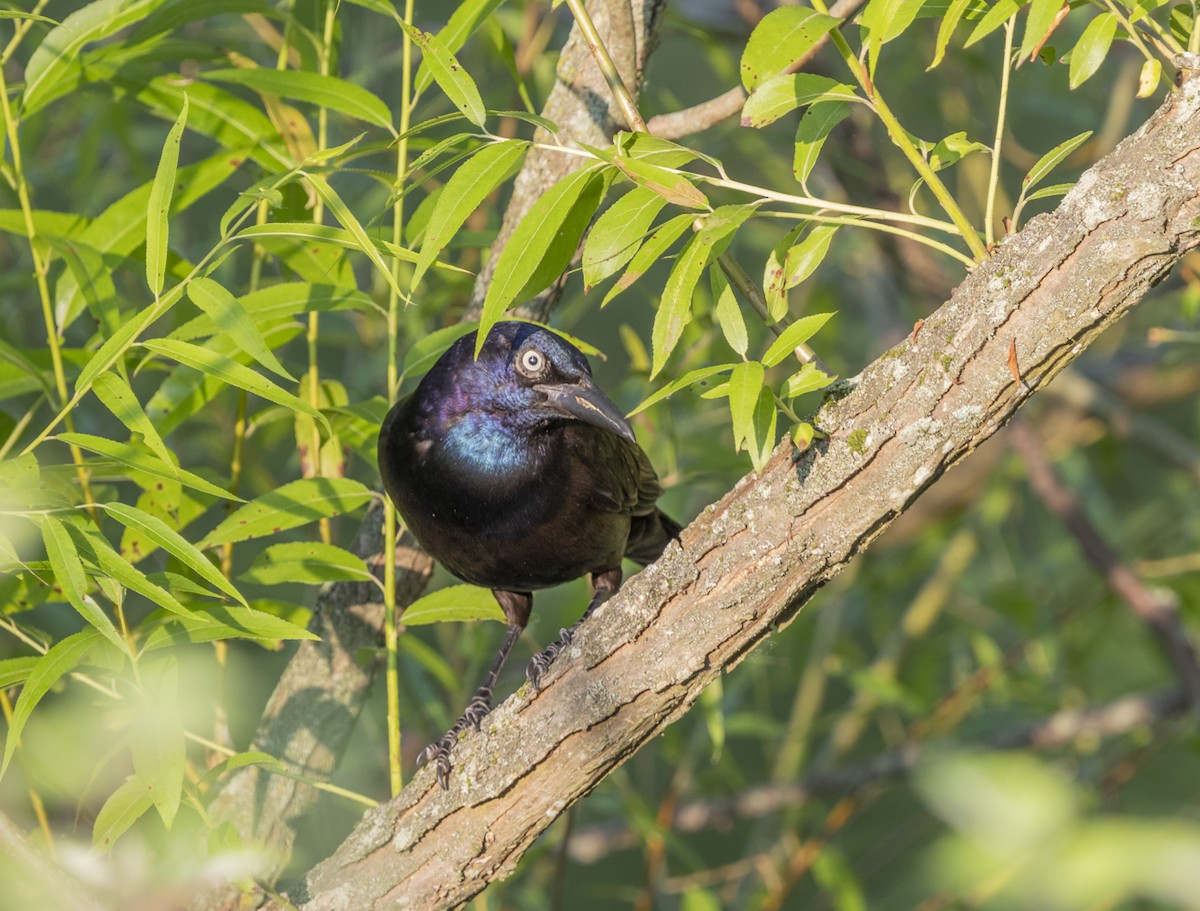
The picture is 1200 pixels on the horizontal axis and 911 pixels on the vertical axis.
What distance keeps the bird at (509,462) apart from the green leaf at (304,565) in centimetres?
28

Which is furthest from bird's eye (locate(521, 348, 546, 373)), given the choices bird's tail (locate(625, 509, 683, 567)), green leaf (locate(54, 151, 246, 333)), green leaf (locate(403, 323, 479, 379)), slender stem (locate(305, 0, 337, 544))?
bird's tail (locate(625, 509, 683, 567))

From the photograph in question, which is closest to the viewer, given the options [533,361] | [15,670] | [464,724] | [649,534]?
[15,670]

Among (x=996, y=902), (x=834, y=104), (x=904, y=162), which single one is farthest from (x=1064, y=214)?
(x=904, y=162)

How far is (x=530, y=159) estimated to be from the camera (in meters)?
3.03

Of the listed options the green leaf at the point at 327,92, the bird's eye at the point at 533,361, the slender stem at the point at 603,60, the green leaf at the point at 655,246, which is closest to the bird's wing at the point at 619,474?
the bird's eye at the point at 533,361

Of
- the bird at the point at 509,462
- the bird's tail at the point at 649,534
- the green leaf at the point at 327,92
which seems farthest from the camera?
the bird's tail at the point at 649,534

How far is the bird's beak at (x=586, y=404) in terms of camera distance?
2.87m

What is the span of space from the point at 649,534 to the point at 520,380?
3.41 ft

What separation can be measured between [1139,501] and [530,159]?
5259 millimetres

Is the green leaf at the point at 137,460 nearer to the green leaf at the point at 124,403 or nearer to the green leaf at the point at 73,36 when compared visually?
the green leaf at the point at 124,403

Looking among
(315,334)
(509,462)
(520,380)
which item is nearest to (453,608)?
(509,462)

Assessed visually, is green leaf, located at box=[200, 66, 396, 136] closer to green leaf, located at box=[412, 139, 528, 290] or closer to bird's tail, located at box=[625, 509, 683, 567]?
green leaf, located at box=[412, 139, 528, 290]

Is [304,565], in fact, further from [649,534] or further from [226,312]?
[649,534]

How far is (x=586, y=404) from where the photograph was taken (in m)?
2.96
